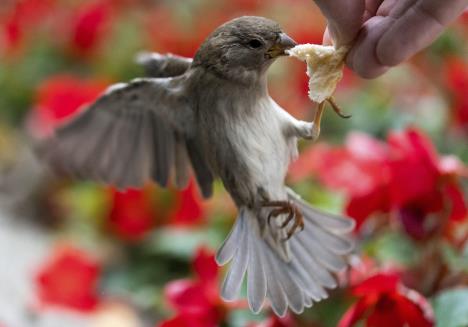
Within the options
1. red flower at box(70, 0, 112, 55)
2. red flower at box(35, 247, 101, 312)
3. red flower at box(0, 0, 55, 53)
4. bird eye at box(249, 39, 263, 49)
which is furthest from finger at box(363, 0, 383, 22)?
red flower at box(0, 0, 55, 53)

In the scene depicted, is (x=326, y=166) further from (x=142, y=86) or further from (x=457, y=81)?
(x=142, y=86)

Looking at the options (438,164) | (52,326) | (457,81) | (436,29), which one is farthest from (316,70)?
(52,326)

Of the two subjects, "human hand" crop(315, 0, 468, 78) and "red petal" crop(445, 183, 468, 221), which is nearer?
"human hand" crop(315, 0, 468, 78)

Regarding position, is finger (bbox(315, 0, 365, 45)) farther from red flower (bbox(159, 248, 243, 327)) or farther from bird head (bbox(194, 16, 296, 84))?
red flower (bbox(159, 248, 243, 327))

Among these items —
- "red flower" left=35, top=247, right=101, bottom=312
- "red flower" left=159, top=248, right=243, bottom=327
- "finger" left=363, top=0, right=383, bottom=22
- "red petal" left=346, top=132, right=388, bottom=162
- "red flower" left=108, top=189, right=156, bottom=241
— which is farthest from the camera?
"red flower" left=108, top=189, right=156, bottom=241

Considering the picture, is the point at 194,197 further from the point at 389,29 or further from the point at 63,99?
the point at 389,29

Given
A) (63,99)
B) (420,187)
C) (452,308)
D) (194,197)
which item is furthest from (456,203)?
(63,99)
